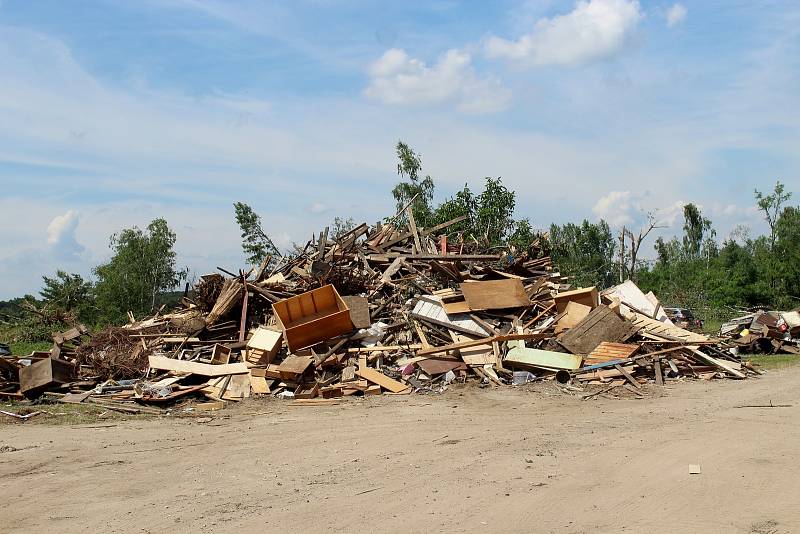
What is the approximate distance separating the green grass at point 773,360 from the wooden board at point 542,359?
562 centimetres

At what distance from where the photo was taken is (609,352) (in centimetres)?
1409

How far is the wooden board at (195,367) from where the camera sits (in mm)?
14000

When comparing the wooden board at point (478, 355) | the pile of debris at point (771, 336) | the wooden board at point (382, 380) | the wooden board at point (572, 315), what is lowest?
the pile of debris at point (771, 336)

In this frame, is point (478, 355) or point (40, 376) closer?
point (40, 376)

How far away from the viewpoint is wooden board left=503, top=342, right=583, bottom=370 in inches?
540

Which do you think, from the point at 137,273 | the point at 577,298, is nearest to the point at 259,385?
the point at 577,298

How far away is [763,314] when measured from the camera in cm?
2078

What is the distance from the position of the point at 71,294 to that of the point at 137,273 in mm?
3286

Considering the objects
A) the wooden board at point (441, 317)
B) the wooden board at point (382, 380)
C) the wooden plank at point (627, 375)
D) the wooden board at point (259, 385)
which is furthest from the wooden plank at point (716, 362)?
the wooden board at point (259, 385)

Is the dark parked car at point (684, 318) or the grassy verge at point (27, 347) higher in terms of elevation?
the grassy verge at point (27, 347)

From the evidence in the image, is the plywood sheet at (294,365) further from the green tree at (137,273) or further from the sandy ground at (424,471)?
the green tree at (137,273)

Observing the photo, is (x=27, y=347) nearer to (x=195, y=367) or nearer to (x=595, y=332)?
(x=195, y=367)

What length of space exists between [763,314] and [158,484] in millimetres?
19052

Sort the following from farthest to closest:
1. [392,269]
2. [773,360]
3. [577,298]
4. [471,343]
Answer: [392,269]
[773,360]
[577,298]
[471,343]
